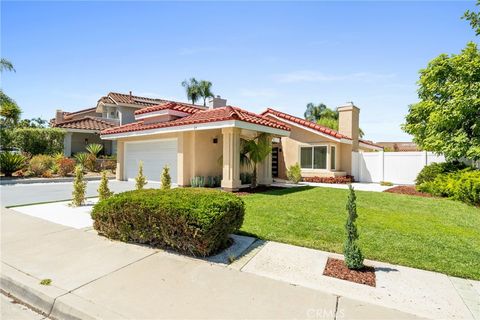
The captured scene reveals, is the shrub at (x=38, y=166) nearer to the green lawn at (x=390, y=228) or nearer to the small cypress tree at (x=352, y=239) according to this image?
the green lawn at (x=390, y=228)

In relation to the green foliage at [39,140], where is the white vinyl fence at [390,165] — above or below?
below

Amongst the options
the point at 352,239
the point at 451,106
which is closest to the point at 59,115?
the point at 352,239

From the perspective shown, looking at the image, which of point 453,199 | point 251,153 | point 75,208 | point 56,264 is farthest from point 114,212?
point 453,199

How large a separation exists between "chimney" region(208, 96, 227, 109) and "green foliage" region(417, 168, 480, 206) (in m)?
11.8

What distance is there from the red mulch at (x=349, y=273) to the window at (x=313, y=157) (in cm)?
1479

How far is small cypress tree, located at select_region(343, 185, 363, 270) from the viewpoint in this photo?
13.4ft

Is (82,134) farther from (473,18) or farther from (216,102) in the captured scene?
(473,18)

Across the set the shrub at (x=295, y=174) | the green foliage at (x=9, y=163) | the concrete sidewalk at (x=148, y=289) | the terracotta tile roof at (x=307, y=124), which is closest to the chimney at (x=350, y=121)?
the terracotta tile roof at (x=307, y=124)

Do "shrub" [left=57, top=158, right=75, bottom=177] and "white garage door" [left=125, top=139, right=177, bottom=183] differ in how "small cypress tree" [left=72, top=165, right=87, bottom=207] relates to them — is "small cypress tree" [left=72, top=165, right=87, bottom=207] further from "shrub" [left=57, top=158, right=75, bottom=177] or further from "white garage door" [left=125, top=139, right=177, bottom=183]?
"shrub" [left=57, top=158, right=75, bottom=177]

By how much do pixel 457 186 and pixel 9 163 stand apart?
78.1ft

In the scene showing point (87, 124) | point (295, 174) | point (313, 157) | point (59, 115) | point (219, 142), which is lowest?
point (295, 174)

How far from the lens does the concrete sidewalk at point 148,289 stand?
310 centimetres

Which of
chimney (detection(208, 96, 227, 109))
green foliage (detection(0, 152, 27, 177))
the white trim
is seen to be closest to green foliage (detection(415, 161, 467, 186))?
the white trim

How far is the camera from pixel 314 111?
4762 cm
